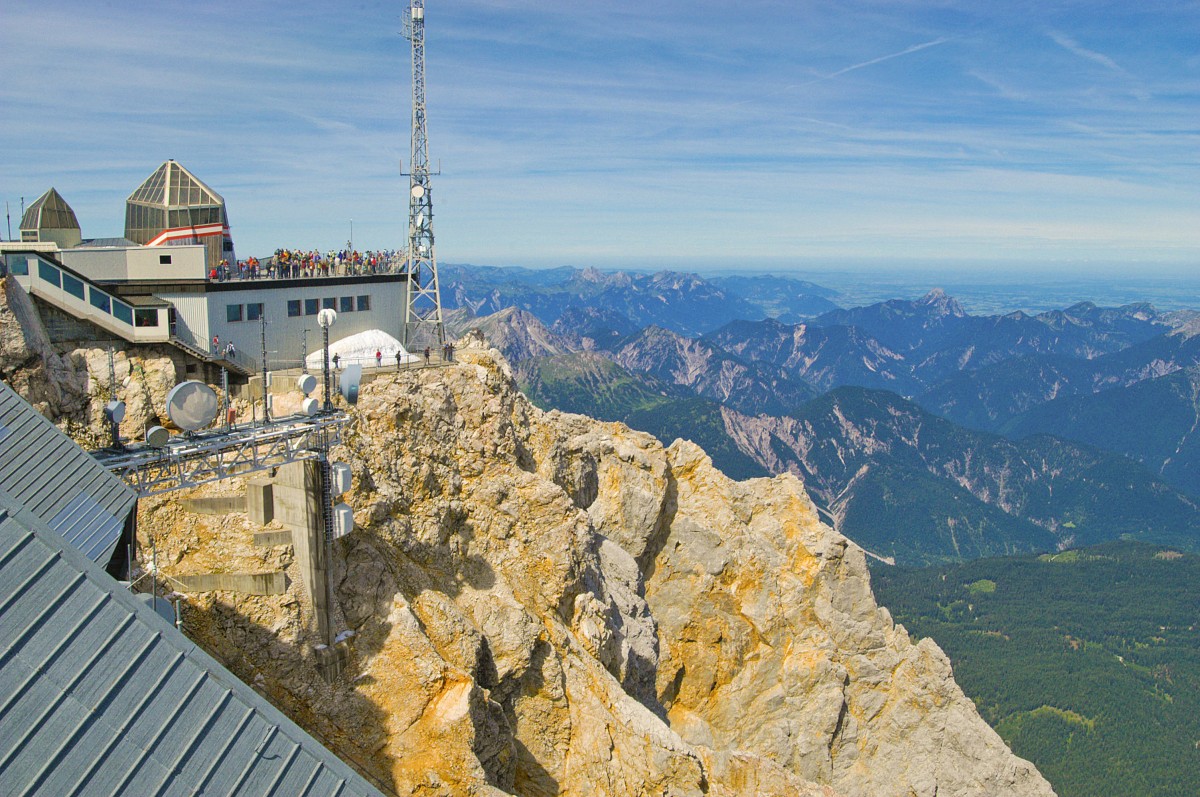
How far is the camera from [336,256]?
2363 inches

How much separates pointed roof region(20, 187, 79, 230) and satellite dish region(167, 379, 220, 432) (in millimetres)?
29915

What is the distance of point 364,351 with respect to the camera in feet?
170

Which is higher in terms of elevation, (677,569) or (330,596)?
(330,596)

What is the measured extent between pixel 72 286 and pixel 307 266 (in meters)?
15.3

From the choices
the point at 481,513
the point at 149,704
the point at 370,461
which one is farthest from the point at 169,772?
the point at 481,513

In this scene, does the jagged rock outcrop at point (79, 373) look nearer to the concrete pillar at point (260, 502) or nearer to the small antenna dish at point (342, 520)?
the concrete pillar at point (260, 502)

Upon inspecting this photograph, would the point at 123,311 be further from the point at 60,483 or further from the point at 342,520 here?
the point at 60,483

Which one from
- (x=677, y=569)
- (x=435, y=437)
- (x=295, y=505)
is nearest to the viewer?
(x=295, y=505)

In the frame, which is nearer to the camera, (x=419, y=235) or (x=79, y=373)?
(x=79, y=373)

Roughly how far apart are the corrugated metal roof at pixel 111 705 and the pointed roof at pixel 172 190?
4168 cm

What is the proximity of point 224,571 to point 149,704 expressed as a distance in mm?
22480

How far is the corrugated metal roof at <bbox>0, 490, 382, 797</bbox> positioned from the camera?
12.7 meters

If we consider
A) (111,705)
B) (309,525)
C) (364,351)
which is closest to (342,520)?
(309,525)

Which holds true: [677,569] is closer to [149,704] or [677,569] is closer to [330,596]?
[330,596]
